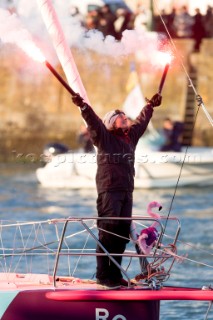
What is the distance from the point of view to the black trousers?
14031 millimetres

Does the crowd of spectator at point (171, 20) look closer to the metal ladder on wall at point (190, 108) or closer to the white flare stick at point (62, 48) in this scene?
the metal ladder on wall at point (190, 108)

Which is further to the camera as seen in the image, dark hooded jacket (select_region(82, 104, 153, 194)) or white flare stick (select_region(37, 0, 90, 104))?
white flare stick (select_region(37, 0, 90, 104))

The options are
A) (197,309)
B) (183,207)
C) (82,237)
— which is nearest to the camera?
(197,309)

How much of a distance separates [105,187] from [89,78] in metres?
34.8

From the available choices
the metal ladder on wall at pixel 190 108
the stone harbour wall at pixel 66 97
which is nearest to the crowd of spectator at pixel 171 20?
the stone harbour wall at pixel 66 97

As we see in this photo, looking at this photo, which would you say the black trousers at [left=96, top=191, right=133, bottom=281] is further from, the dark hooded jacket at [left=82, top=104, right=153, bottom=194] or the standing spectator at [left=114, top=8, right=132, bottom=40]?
the standing spectator at [left=114, top=8, right=132, bottom=40]

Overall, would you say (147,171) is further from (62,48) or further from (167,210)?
(62,48)

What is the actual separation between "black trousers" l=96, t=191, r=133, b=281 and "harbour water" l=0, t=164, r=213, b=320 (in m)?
2.61

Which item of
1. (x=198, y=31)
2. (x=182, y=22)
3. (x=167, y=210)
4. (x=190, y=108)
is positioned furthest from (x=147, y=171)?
(x=198, y=31)

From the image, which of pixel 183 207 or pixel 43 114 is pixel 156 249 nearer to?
pixel 183 207

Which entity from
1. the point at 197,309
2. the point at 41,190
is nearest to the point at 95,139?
the point at 197,309

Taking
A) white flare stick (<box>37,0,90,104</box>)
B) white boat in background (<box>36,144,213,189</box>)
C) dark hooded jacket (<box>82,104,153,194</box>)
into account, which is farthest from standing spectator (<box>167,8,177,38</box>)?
dark hooded jacket (<box>82,104,153,194</box>)

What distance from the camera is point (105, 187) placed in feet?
46.1

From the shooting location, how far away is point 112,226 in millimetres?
14078
